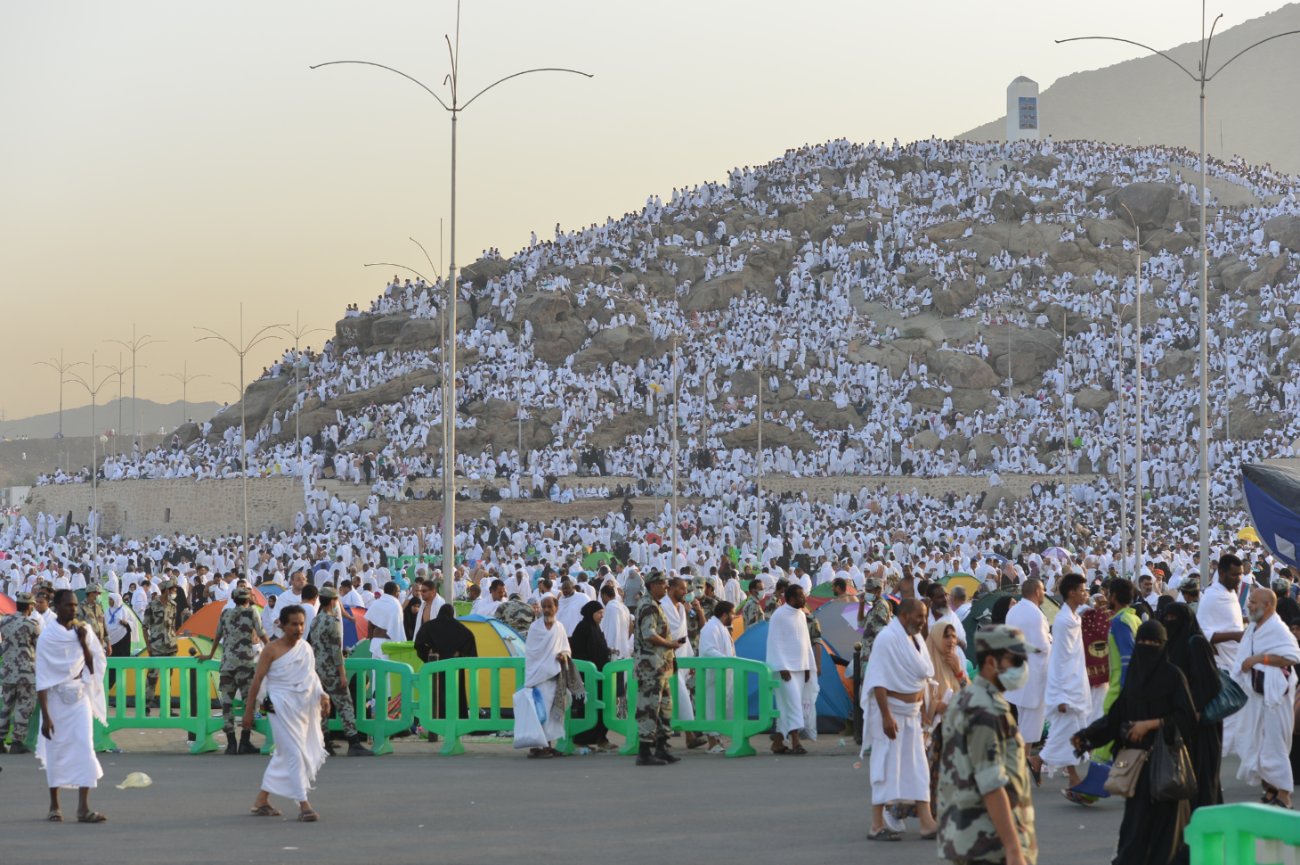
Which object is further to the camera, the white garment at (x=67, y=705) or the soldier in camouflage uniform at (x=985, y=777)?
the white garment at (x=67, y=705)

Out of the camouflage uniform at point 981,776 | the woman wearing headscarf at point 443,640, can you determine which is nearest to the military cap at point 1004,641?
the camouflage uniform at point 981,776

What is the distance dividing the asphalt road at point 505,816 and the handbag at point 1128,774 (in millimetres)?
1040

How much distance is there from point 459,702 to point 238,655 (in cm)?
191

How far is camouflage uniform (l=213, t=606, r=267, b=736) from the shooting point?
48.9 feet

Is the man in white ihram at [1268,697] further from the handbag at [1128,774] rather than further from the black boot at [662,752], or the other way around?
the black boot at [662,752]

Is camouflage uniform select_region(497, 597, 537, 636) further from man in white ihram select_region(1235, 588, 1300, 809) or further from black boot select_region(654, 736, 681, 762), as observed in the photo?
man in white ihram select_region(1235, 588, 1300, 809)

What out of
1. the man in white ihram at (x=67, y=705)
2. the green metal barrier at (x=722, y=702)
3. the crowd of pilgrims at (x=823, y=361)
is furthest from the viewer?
the crowd of pilgrims at (x=823, y=361)

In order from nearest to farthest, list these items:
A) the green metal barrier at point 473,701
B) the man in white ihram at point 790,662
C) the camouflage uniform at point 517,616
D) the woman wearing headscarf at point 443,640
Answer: the man in white ihram at point 790,662, the green metal barrier at point 473,701, the woman wearing headscarf at point 443,640, the camouflage uniform at point 517,616

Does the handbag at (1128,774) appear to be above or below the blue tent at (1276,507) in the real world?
below

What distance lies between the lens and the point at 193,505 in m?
61.1

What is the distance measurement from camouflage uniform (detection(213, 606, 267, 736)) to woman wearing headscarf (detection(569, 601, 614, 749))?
2595mm

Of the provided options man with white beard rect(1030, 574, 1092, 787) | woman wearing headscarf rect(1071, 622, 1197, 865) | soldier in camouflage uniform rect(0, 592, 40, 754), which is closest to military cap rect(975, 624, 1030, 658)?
woman wearing headscarf rect(1071, 622, 1197, 865)

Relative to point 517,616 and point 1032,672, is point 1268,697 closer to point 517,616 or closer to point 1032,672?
point 1032,672

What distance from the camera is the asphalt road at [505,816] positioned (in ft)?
32.2
